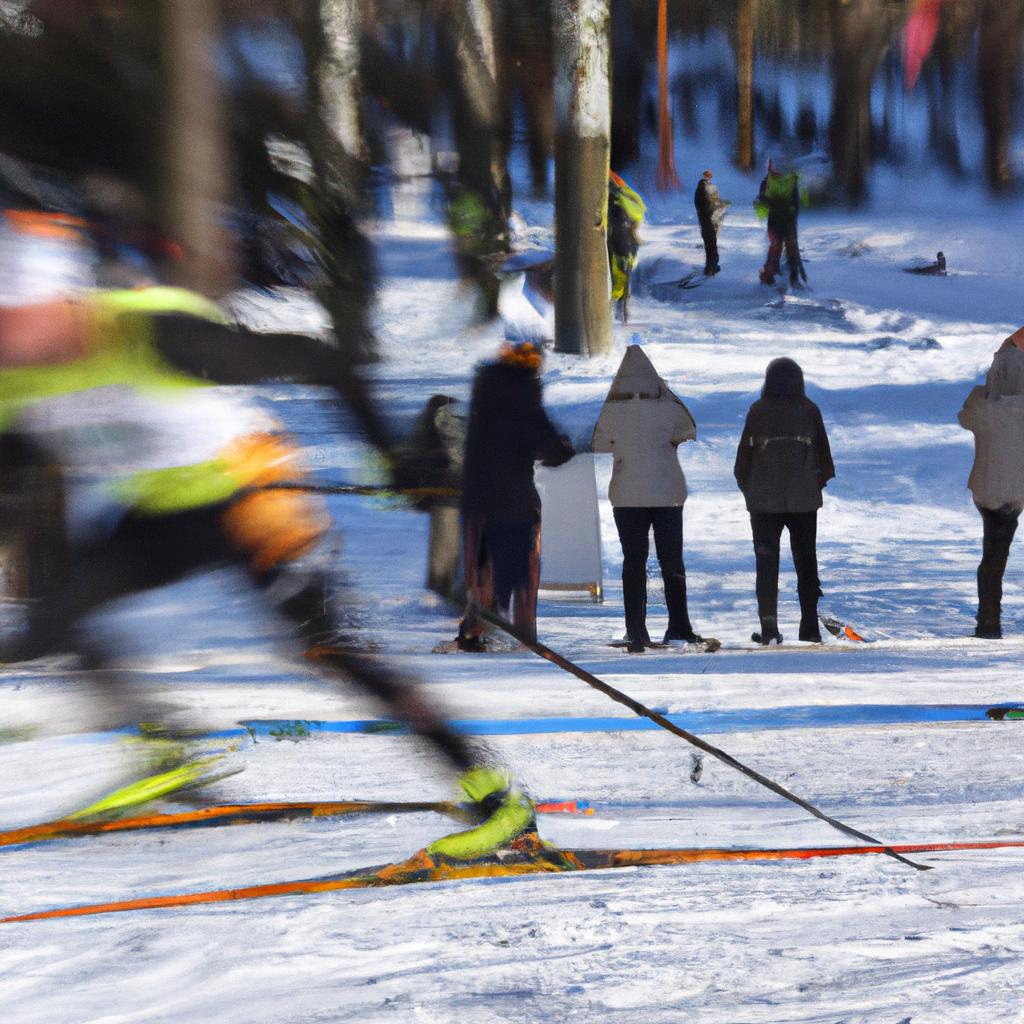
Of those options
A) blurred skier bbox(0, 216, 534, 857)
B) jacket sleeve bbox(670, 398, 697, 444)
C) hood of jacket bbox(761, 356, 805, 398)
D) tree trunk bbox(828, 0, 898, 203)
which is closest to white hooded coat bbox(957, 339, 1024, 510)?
hood of jacket bbox(761, 356, 805, 398)

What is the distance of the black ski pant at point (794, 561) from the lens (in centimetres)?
522

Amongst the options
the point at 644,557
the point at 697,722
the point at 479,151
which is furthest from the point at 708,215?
the point at 697,722

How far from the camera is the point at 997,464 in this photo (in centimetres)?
538

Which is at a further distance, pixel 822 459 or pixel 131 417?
pixel 822 459

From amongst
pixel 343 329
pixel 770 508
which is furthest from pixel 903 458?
pixel 343 329

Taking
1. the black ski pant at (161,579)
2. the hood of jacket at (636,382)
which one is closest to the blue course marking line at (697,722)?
the black ski pant at (161,579)

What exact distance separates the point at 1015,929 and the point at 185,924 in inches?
67.1

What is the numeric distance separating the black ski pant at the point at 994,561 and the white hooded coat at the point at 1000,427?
50 millimetres

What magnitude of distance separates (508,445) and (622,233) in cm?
430

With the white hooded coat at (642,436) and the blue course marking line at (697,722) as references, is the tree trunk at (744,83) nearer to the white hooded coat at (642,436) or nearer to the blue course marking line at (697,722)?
the white hooded coat at (642,436)

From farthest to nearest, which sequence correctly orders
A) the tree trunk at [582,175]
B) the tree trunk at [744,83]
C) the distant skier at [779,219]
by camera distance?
A: the distant skier at [779,219] < the tree trunk at [744,83] < the tree trunk at [582,175]

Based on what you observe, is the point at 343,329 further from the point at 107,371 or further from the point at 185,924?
the point at 185,924

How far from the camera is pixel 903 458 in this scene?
7723 mm

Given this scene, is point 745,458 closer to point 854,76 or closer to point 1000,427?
point 1000,427
